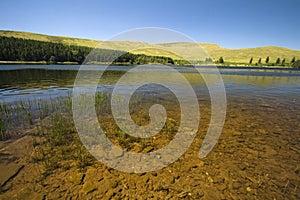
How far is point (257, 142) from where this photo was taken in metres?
7.50

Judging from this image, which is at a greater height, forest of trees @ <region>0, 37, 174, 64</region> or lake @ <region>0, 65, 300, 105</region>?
forest of trees @ <region>0, 37, 174, 64</region>

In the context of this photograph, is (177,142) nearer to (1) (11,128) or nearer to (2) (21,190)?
(2) (21,190)

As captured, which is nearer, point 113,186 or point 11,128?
point 113,186

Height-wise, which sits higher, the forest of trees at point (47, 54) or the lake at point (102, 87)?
the forest of trees at point (47, 54)

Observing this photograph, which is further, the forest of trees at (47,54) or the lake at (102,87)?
the forest of trees at (47,54)

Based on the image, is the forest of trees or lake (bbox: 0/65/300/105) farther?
the forest of trees

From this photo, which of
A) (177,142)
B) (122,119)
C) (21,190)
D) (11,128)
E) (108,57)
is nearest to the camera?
(21,190)

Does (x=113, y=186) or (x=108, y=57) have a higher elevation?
(x=108, y=57)

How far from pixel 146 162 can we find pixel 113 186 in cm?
148

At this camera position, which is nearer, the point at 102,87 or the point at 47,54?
the point at 102,87

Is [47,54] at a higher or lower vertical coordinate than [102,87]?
higher

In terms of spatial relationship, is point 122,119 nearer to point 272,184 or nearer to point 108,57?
point 272,184

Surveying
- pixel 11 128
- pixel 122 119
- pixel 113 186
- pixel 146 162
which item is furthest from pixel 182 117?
pixel 11 128

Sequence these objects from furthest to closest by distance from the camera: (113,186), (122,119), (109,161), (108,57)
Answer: (108,57) < (122,119) < (109,161) < (113,186)
